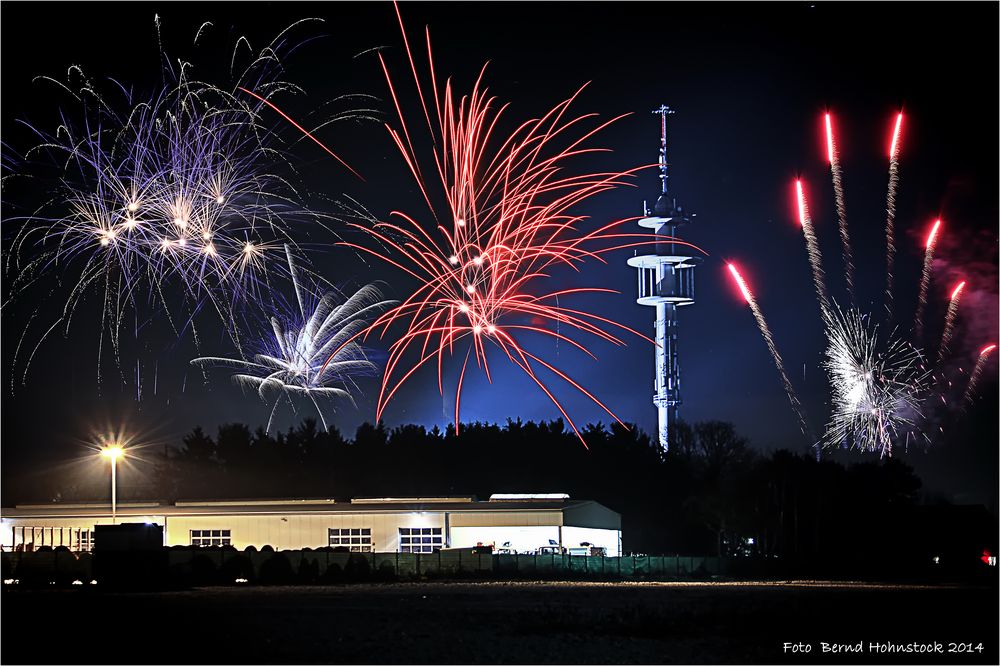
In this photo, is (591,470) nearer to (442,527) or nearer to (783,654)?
(442,527)

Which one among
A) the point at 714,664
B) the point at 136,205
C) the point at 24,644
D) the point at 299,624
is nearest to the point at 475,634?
the point at 299,624

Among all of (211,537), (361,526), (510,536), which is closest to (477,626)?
(510,536)

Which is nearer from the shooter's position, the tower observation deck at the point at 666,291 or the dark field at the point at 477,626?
the dark field at the point at 477,626

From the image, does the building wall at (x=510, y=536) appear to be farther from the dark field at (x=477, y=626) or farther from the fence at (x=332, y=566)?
the dark field at (x=477, y=626)

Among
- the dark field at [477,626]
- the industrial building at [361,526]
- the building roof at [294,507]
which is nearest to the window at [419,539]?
the industrial building at [361,526]

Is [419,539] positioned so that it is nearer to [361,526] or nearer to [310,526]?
[361,526]

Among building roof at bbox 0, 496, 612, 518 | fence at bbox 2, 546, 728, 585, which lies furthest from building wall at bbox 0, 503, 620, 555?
fence at bbox 2, 546, 728, 585
